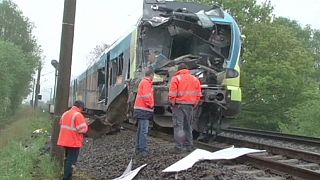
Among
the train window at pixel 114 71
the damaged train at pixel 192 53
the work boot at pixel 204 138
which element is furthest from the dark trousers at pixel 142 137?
the train window at pixel 114 71

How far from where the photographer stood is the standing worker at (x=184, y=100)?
10.6 metres

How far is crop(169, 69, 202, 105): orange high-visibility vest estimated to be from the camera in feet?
34.8

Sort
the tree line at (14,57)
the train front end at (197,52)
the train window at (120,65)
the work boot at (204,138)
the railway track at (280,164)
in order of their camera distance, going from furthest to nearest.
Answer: the tree line at (14,57)
the train window at (120,65)
the work boot at (204,138)
the train front end at (197,52)
the railway track at (280,164)

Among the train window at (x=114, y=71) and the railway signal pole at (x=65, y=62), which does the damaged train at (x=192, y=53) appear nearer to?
the train window at (x=114, y=71)

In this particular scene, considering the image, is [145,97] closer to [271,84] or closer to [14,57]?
[271,84]

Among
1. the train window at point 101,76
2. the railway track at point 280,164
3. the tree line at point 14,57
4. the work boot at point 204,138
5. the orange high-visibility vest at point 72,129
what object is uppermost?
the tree line at point 14,57

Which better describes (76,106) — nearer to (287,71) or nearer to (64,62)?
(64,62)

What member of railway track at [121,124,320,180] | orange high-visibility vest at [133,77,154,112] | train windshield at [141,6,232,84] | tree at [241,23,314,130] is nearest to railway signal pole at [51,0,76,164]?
orange high-visibility vest at [133,77,154,112]

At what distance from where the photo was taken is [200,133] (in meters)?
13.4

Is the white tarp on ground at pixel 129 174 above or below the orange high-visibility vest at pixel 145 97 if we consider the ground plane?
below

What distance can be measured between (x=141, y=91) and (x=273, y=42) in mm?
30282

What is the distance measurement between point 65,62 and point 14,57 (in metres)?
49.1

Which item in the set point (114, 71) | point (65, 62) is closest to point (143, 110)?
point (65, 62)

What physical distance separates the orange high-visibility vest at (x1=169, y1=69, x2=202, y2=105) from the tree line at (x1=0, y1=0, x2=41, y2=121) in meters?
43.2
